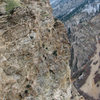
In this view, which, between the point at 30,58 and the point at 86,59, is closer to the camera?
the point at 30,58

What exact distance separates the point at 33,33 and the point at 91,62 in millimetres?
59338

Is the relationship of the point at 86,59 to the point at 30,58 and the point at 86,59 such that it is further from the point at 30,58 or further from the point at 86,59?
the point at 30,58

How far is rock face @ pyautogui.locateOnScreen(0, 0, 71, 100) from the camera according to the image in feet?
53.2

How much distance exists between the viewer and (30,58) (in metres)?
18.0

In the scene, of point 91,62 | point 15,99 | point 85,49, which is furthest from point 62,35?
point 85,49

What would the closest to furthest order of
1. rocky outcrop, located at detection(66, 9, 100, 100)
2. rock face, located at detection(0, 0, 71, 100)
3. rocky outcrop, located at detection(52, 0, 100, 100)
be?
rock face, located at detection(0, 0, 71, 100) → rocky outcrop, located at detection(52, 0, 100, 100) → rocky outcrop, located at detection(66, 9, 100, 100)

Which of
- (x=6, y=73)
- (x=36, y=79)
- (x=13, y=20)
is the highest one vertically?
(x=13, y=20)

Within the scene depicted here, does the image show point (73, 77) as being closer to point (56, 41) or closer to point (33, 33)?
point (56, 41)

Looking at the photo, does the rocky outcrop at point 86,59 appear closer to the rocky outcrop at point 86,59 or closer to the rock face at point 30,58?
the rocky outcrop at point 86,59

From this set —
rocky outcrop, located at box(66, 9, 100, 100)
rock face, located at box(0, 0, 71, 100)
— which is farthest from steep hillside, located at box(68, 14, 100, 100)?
rock face, located at box(0, 0, 71, 100)

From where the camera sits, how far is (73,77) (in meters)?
66.4

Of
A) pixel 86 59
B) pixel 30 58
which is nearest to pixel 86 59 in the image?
pixel 86 59

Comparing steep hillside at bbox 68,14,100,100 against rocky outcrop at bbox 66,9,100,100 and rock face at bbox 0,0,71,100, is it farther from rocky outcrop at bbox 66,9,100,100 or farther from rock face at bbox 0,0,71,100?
rock face at bbox 0,0,71,100

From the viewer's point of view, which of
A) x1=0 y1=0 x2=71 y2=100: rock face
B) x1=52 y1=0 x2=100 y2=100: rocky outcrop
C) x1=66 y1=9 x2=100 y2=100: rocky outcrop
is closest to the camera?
x1=0 y1=0 x2=71 y2=100: rock face
